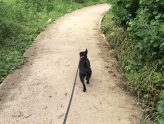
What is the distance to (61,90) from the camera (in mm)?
8203

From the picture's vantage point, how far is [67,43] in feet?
41.1

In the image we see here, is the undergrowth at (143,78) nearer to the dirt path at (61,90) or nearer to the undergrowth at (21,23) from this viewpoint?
the dirt path at (61,90)

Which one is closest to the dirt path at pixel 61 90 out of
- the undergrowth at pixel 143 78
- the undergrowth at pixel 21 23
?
the undergrowth at pixel 143 78

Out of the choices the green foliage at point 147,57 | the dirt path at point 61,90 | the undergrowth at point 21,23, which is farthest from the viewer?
the undergrowth at point 21,23

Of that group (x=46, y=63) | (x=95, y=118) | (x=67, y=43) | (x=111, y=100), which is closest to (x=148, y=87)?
(x=111, y=100)

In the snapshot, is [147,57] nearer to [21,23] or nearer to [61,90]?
[61,90]

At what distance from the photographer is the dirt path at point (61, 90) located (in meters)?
6.96

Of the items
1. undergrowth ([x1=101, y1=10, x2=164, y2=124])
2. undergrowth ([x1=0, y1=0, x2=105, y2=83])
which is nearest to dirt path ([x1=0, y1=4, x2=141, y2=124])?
undergrowth ([x1=101, y1=10, x2=164, y2=124])

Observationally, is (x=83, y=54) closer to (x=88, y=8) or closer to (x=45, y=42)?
(x=45, y=42)

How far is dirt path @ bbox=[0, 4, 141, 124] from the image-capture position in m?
6.96

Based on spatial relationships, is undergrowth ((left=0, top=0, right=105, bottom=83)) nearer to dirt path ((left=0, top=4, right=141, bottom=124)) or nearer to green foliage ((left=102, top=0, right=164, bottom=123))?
dirt path ((left=0, top=4, right=141, bottom=124))

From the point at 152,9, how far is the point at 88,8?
13877mm

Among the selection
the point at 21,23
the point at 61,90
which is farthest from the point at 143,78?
the point at 21,23

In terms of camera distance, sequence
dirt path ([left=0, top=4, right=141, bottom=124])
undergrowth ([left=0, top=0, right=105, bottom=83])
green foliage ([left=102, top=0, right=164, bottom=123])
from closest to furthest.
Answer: dirt path ([left=0, top=4, right=141, bottom=124]) < green foliage ([left=102, top=0, right=164, bottom=123]) < undergrowth ([left=0, top=0, right=105, bottom=83])
